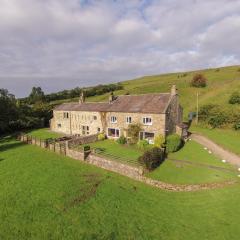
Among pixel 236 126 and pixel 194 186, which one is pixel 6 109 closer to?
pixel 194 186

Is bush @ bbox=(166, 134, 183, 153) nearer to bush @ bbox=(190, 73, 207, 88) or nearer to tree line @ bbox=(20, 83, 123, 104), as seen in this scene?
bush @ bbox=(190, 73, 207, 88)

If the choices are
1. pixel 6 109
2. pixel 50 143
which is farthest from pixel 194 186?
pixel 6 109

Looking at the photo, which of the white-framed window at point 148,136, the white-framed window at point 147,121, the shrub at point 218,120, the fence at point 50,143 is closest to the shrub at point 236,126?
the shrub at point 218,120

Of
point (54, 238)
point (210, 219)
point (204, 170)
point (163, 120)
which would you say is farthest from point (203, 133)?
point (54, 238)

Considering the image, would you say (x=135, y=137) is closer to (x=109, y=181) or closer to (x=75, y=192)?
(x=109, y=181)

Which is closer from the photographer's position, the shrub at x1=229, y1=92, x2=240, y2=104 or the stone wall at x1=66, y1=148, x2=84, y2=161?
the stone wall at x1=66, y1=148, x2=84, y2=161

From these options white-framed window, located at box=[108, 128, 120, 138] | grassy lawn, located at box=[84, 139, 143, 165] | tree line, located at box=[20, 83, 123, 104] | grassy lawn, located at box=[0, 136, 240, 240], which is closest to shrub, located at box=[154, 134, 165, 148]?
grassy lawn, located at box=[84, 139, 143, 165]
